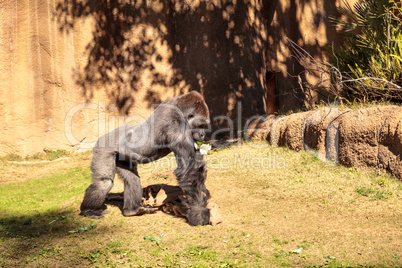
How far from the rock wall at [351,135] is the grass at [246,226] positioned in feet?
0.61

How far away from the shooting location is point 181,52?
998cm

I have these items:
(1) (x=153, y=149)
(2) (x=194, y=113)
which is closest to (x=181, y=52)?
(2) (x=194, y=113)

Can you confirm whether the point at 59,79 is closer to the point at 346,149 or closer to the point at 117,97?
the point at 117,97

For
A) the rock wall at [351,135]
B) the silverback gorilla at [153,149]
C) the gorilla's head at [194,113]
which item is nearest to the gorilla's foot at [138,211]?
the silverback gorilla at [153,149]

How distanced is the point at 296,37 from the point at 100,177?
832 centimetres

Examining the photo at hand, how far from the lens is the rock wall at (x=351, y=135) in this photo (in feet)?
17.6

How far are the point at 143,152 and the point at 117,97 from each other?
5.35 meters

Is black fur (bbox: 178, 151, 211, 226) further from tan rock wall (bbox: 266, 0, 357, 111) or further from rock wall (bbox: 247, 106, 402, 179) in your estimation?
tan rock wall (bbox: 266, 0, 357, 111)

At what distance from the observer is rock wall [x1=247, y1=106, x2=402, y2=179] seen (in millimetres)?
5371

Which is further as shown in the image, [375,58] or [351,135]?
[375,58]

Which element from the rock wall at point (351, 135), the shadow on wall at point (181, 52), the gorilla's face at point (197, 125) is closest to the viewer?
the gorilla's face at point (197, 125)

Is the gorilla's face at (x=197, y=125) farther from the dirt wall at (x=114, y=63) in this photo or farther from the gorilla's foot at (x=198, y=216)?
the dirt wall at (x=114, y=63)

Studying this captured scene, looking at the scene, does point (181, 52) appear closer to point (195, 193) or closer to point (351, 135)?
point (351, 135)

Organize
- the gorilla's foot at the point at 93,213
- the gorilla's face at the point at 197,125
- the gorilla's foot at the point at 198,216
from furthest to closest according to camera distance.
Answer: the gorilla's foot at the point at 93,213 < the gorilla's face at the point at 197,125 < the gorilla's foot at the point at 198,216
